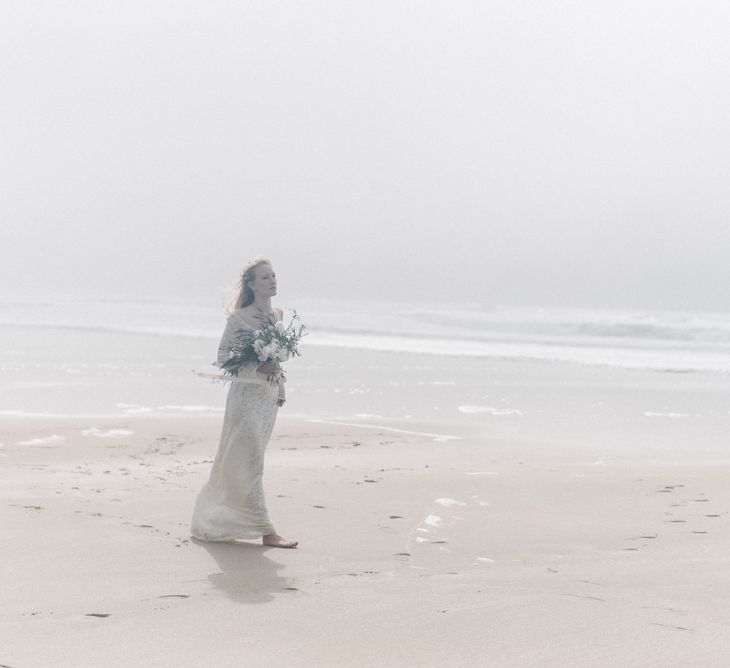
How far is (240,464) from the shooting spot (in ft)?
21.5

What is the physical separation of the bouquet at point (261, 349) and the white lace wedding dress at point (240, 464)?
5 centimetres

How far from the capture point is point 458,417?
14.7 metres

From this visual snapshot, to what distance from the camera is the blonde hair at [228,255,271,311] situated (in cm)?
666

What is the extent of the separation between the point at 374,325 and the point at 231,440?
45221mm

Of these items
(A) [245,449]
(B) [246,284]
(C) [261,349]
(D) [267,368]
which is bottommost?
(A) [245,449]

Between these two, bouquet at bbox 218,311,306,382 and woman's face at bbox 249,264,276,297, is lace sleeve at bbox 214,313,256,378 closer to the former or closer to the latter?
bouquet at bbox 218,311,306,382

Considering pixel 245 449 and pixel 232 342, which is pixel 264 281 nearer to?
pixel 232 342

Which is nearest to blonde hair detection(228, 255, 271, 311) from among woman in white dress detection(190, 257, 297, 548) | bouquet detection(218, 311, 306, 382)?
woman in white dress detection(190, 257, 297, 548)

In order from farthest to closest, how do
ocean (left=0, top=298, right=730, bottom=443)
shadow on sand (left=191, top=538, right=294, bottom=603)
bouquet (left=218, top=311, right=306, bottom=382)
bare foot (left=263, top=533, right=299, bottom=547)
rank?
1. ocean (left=0, top=298, right=730, bottom=443)
2. bouquet (left=218, top=311, right=306, bottom=382)
3. bare foot (left=263, top=533, right=299, bottom=547)
4. shadow on sand (left=191, top=538, right=294, bottom=603)

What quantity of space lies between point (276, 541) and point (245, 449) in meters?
0.65

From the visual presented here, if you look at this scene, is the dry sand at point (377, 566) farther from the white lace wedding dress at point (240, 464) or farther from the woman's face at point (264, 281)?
the woman's face at point (264, 281)

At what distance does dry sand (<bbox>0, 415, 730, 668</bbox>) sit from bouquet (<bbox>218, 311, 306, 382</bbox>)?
1178mm

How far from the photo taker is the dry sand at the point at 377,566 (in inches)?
167

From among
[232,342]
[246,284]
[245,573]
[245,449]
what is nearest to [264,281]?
[246,284]
